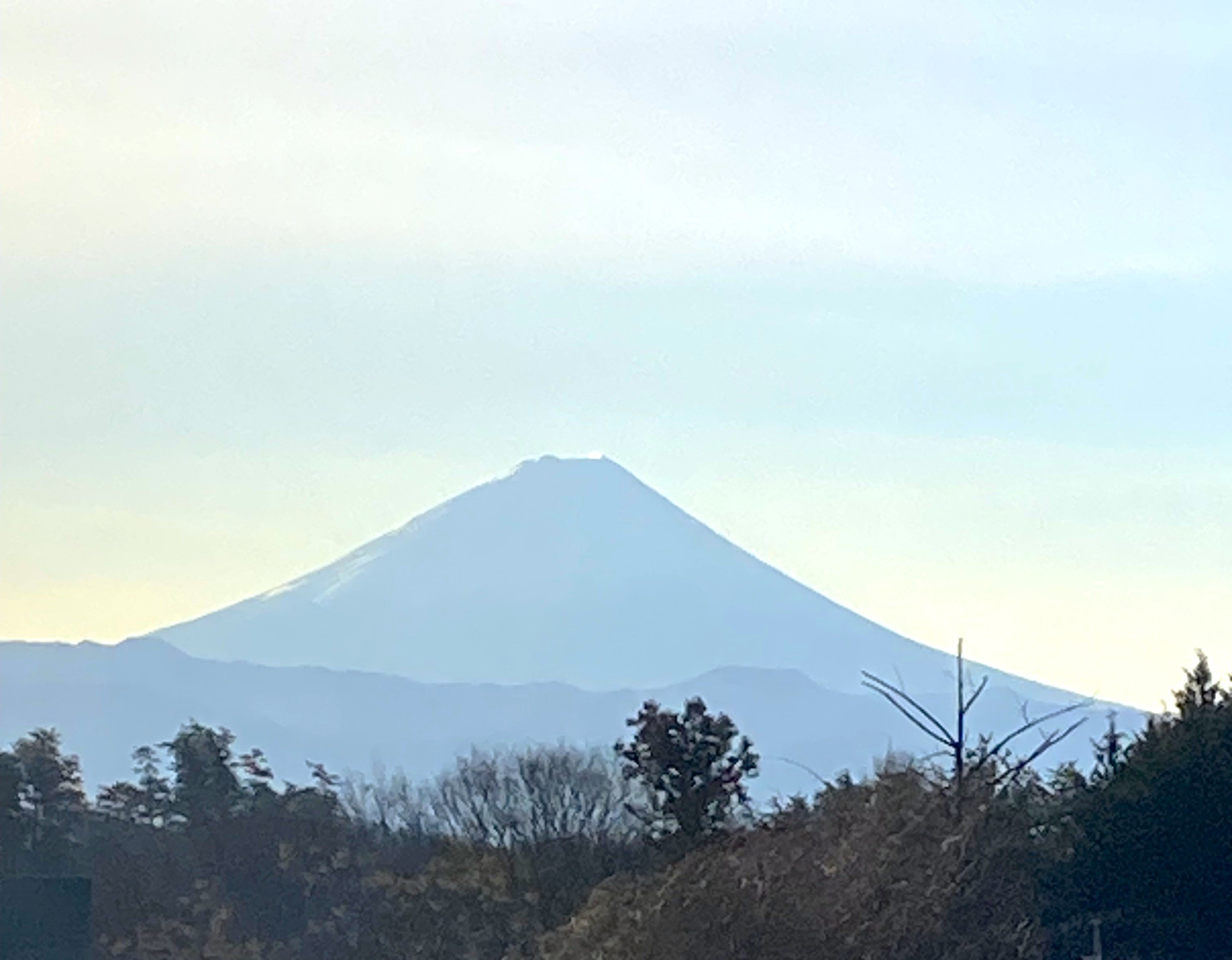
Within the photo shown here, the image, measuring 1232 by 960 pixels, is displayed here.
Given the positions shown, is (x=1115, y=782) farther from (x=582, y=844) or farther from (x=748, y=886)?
(x=582, y=844)

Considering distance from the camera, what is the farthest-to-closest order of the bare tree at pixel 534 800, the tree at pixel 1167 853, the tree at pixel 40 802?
the tree at pixel 40 802, the bare tree at pixel 534 800, the tree at pixel 1167 853

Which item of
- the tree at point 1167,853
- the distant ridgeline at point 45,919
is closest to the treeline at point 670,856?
the tree at point 1167,853

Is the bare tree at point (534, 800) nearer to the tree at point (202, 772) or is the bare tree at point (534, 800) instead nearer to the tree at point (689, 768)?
the tree at point (689, 768)

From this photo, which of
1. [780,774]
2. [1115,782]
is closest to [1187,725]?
[1115,782]

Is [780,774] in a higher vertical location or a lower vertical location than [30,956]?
higher

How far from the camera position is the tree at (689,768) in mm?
25875

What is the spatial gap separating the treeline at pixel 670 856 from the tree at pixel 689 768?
0.03 metres

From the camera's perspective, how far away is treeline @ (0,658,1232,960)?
19531 millimetres

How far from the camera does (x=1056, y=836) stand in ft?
73.8

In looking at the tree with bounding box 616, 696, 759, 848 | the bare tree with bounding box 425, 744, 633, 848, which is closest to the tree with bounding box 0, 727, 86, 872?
the bare tree with bounding box 425, 744, 633, 848

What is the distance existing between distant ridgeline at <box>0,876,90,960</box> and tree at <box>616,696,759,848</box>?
663cm

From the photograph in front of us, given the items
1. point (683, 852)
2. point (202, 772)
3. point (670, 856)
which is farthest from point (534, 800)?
point (202, 772)

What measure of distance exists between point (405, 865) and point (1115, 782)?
1259 centimetres

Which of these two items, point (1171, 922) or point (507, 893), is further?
point (507, 893)
